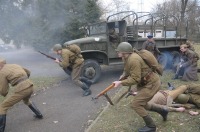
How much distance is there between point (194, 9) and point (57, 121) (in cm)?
3261

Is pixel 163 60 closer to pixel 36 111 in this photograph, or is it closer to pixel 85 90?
pixel 85 90

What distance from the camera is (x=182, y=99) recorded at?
5.78 meters

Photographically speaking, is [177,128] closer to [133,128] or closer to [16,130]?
[133,128]

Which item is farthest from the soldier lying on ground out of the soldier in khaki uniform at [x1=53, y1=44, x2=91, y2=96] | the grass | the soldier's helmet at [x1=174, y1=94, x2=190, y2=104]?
the soldier in khaki uniform at [x1=53, y1=44, x2=91, y2=96]

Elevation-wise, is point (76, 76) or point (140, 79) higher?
point (140, 79)

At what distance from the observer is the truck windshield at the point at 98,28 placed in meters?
10.3

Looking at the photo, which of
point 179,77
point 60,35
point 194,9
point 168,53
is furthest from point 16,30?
point 194,9

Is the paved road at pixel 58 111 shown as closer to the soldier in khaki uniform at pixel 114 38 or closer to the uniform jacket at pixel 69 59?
the uniform jacket at pixel 69 59

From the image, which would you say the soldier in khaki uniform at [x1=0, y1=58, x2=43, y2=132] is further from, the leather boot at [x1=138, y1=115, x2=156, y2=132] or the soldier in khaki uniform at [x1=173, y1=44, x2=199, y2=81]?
the soldier in khaki uniform at [x1=173, y1=44, x2=199, y2=81]

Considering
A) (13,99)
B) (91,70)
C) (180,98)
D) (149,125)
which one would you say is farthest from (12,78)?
(91,70)

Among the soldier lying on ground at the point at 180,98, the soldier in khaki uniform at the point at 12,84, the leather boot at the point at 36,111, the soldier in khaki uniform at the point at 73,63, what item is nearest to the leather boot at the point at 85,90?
the soldier in khaki uniform at the point at 73,63

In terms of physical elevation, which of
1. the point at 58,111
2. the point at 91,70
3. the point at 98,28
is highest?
the point at 98,28

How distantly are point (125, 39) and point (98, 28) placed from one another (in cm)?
113

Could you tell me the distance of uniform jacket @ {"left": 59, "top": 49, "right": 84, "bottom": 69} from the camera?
7.89 metres
